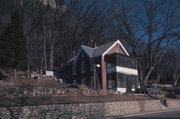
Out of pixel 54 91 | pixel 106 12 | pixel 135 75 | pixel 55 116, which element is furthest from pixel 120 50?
pixel 55 116

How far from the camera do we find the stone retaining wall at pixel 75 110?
55.1 ft

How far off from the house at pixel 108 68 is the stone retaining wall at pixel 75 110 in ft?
38.0

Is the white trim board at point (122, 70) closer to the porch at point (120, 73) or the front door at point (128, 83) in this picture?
the porch at point (120, 73)

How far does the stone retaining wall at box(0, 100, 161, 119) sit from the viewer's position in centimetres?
1678

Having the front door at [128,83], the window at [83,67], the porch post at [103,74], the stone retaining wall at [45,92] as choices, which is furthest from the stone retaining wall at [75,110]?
the window at [83,67]

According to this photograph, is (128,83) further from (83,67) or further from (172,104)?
(172,104)

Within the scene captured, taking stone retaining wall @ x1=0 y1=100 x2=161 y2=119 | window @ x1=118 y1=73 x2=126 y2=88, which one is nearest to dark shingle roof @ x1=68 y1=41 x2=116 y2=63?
window @ x1=118 y1=73 x2=126 y2=88

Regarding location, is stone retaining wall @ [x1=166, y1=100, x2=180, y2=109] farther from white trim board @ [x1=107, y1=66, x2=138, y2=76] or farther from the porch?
white trim board @ [x1=107, y1=66, x2=138, y2=76]

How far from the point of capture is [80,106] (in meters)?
20.7

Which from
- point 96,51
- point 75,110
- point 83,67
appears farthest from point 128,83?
point 75,110

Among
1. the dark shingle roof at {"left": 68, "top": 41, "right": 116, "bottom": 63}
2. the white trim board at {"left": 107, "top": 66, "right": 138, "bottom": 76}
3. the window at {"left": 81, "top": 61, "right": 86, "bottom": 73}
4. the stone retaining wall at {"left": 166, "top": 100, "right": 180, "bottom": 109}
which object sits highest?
the dark shingle roof at {"left": 68, "top": 41, "right": 116, "bottom": 63}

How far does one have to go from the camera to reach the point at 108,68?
134ft

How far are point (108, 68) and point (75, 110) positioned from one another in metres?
21.0

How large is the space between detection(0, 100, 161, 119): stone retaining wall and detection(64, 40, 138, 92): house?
38.0ft
